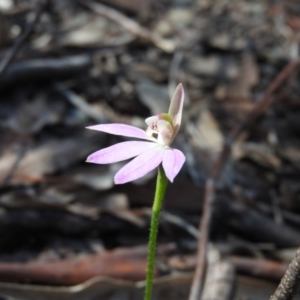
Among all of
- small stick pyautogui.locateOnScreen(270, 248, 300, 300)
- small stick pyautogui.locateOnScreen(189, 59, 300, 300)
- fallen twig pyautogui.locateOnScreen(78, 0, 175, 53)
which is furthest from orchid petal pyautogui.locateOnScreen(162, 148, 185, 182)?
fallen twig pyautogui.locateOnScreen(78, 0, 175, 53)

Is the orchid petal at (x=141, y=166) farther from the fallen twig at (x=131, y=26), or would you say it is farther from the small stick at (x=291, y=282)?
the fallen twig at (x=131, y=26)

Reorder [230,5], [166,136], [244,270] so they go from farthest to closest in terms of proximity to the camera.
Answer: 1. [230,5]
2. [244,270]
3. [166,136]

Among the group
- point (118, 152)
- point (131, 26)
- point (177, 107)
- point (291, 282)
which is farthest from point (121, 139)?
point (291, 282)

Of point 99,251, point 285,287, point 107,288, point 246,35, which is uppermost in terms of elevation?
point 246,35

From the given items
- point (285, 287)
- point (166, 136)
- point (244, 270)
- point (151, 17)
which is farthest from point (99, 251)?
point (151, 17)

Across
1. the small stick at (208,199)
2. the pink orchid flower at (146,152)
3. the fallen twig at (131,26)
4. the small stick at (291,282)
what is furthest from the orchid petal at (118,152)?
the fallen twig at (131,26)

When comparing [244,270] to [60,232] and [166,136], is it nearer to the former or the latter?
[60,232]

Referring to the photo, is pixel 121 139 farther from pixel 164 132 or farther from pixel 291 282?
pixel 291 282
